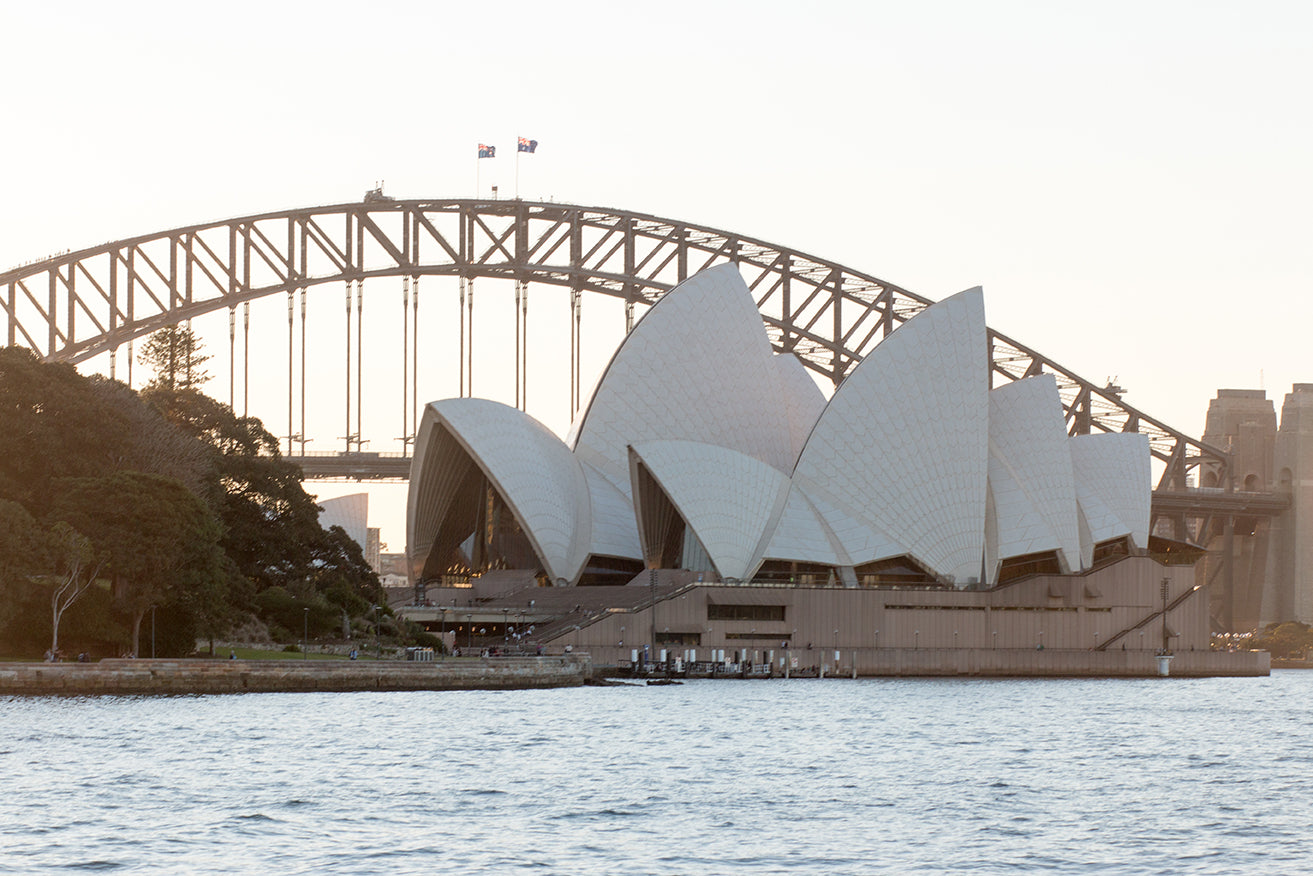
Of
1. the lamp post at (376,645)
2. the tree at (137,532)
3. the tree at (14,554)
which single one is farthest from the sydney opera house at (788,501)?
the tree at (14,554)

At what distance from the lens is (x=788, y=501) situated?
3408 inches

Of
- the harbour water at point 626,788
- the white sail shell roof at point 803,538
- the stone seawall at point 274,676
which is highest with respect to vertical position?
the white sail shell roof at point 803,538

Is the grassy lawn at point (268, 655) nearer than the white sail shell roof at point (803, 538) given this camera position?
Yes

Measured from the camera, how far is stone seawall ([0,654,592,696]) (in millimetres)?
53031

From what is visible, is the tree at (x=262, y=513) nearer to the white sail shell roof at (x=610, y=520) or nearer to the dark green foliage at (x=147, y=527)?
the dark green foliage at (x=147, y=527)

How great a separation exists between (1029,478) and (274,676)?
44.0 meters

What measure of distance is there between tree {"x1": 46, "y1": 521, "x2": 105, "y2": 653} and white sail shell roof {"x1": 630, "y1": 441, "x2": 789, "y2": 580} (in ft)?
106

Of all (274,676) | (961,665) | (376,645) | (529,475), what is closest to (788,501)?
(961,665)

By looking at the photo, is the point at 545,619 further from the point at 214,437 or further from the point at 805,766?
the point at 805,766

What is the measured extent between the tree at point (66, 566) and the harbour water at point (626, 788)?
3.58m

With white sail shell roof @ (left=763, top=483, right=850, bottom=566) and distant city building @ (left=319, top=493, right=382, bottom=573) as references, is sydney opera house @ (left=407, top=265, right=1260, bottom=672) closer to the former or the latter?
white sail shell roof @ (left=763, top=483, right=850, bottom=566)

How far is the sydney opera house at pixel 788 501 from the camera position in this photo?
84.3m

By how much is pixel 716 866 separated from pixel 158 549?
104ft

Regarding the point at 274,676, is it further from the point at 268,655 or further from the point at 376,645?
the point at 376,645
